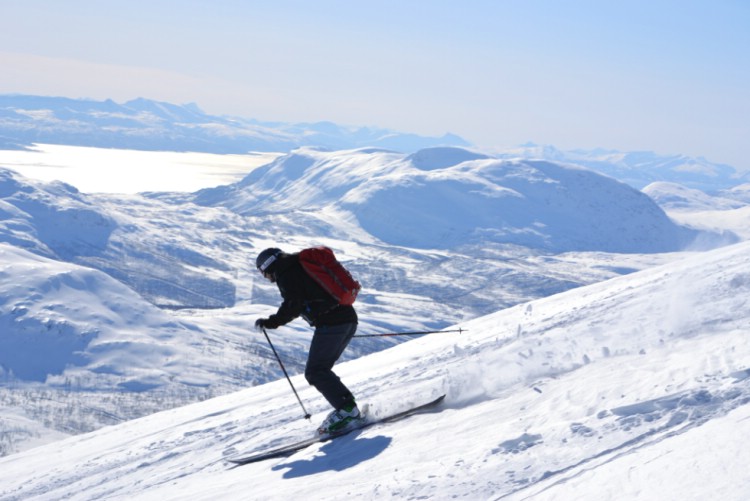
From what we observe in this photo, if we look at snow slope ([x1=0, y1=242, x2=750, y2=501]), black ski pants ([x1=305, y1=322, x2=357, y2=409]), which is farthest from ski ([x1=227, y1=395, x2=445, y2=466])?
black ski pants ([x1=305, y1=322, x2=357, y2=409])

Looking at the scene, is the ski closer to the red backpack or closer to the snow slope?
the snow slope

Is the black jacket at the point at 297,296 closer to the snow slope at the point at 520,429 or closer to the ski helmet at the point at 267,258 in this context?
the ski helmet at the point at 267,258

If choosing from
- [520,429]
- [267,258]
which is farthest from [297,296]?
[520,429]

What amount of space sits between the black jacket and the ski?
1.57 meters

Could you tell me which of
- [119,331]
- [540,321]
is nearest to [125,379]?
[119,331]

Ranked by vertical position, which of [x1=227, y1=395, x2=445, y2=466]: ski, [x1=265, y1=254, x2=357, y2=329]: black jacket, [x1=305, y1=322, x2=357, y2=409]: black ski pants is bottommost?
[x1=227, y1=395, x2=445, y2=466]: ski

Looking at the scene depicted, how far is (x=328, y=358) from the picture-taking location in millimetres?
8328

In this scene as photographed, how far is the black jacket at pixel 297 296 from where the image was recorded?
7797mm

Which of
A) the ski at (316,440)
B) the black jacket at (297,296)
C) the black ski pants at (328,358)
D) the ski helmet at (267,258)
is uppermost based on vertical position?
the ski helmet at (267,258)

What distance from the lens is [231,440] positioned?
10578 millimetres

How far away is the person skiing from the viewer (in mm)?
7852

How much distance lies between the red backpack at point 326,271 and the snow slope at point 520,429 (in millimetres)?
1839

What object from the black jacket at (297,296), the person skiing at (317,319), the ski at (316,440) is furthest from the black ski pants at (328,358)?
the ski at (316,440)

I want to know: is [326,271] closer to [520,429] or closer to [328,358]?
[328,358]
